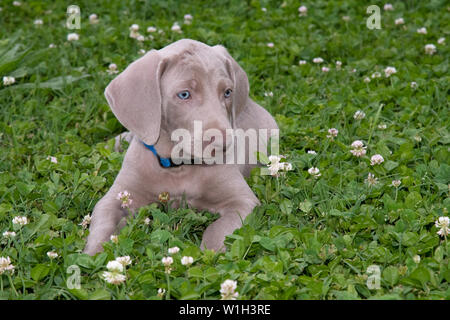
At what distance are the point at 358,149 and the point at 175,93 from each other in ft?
5.53

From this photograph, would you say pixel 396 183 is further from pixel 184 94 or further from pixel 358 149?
pixel 184 94

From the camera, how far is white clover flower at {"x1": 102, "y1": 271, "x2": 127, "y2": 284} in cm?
338

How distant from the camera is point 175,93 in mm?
4121

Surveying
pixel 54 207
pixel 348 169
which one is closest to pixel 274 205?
pixel 348 169

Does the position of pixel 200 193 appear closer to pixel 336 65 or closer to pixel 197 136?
pixel 197 136

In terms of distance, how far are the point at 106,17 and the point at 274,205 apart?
16.6ft

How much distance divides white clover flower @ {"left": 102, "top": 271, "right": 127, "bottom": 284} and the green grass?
0.19ft

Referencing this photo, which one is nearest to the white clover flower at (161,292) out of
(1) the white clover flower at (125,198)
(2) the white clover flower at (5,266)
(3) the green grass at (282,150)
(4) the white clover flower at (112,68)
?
(3) the green grass at (282,150)

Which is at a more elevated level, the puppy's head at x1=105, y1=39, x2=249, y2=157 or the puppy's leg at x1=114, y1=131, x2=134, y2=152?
the puppy's head at x1=105, y1=39, x2=249, y2=157

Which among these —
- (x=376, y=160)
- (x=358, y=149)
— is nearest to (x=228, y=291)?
(x=376, y=160)

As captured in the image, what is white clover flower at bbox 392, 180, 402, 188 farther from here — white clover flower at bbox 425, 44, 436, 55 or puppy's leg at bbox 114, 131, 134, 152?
white clover flower at bbox 425, 44, 436, 55

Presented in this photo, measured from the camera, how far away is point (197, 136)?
4035mm

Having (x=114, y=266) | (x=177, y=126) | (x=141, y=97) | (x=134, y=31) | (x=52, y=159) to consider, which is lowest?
(x=52, y=159)

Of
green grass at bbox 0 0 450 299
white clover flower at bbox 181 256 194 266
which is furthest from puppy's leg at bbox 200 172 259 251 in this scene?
white clover flower at bbox 181 256 194 266
